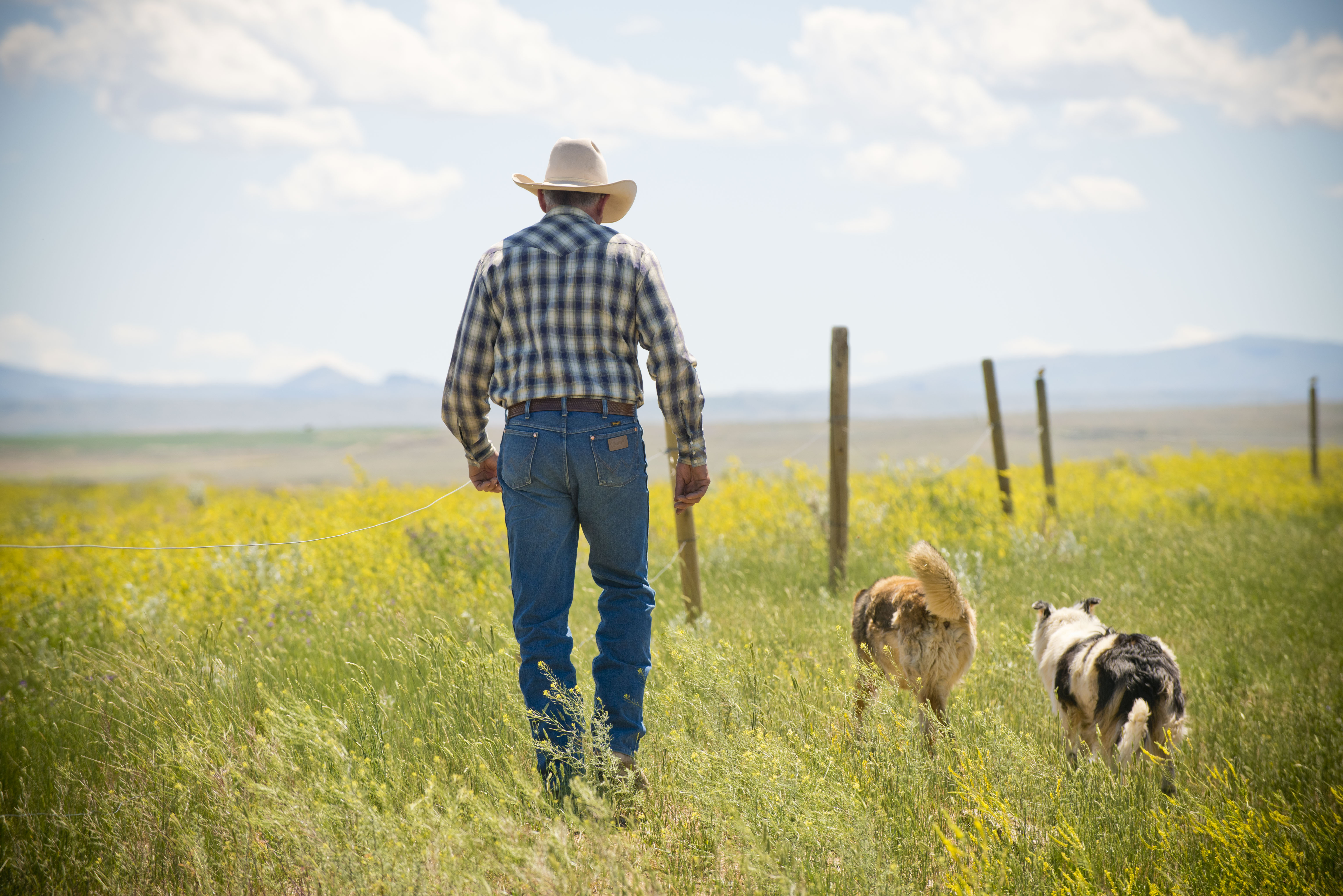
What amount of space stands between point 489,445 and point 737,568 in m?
3.82

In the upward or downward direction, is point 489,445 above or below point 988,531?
above

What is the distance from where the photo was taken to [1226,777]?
319 cm

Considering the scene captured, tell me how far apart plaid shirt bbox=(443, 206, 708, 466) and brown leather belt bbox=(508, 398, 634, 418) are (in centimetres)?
2

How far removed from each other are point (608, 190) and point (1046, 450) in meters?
7.87

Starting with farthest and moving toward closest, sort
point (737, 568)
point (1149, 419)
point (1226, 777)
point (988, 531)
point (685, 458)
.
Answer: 1. point (1149, 419)
2. point (988, 531)
3. point (737, 568)
4. point (1226, 777)
5. point (685, 458)

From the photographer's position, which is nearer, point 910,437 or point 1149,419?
point 910,437

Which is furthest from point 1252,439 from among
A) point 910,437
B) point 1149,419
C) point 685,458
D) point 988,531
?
point 685,458

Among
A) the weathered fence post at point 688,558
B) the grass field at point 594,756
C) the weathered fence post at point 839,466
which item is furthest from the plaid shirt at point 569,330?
the weathered fence post at point 839,466

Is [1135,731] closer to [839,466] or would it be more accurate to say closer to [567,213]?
[567,213]

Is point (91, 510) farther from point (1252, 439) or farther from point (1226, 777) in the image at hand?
point (1252, 439)

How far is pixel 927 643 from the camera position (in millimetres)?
3395

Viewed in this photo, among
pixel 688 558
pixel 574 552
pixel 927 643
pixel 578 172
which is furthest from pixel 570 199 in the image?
pixel 688 558

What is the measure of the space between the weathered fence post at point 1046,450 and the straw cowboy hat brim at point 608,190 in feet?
22.6

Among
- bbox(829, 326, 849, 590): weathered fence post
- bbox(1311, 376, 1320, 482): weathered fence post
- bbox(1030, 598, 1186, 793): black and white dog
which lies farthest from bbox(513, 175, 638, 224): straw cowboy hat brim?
bbox(1311, 376, 1320, 482): weathered fence post
